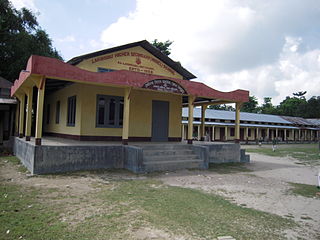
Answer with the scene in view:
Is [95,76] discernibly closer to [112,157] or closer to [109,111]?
[112,157]

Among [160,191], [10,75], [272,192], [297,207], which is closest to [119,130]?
[160,191]

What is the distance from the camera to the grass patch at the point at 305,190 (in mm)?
7041

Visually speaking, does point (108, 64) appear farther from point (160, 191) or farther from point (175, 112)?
point (160, 191)

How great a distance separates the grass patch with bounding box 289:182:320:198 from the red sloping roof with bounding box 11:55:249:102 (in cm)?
549

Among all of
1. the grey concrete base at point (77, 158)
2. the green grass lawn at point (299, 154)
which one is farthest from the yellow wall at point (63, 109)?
the green grass lawn at point (299, 154)

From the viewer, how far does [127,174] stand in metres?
8.89

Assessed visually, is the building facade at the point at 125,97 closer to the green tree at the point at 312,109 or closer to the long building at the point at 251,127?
the long building at the point at 251,127

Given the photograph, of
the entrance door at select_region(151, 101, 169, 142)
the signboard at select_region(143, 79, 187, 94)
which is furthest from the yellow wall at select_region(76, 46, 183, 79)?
the signboard at select_region(143, 79, 187, 94)

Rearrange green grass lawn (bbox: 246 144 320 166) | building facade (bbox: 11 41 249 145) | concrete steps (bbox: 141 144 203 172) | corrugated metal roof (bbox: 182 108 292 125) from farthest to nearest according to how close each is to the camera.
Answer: corrugated metal roof (bbox: 182 108 292 125) < green grass lawn (bbox: 246 144 320 166) < building facade (bbox: 11 41 249 145) < concrete steps (bbox: 141 144 203 172)

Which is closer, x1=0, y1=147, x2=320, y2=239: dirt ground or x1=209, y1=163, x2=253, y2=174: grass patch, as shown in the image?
x1=0, y1=147, x2=320, y2=239: dirt ground

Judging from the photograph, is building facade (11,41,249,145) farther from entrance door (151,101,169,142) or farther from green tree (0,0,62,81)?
green tree (0,0,62,81)

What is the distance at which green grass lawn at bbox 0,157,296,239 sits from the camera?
4.00m

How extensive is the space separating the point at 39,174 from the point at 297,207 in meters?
7.37

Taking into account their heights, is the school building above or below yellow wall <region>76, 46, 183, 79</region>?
below
